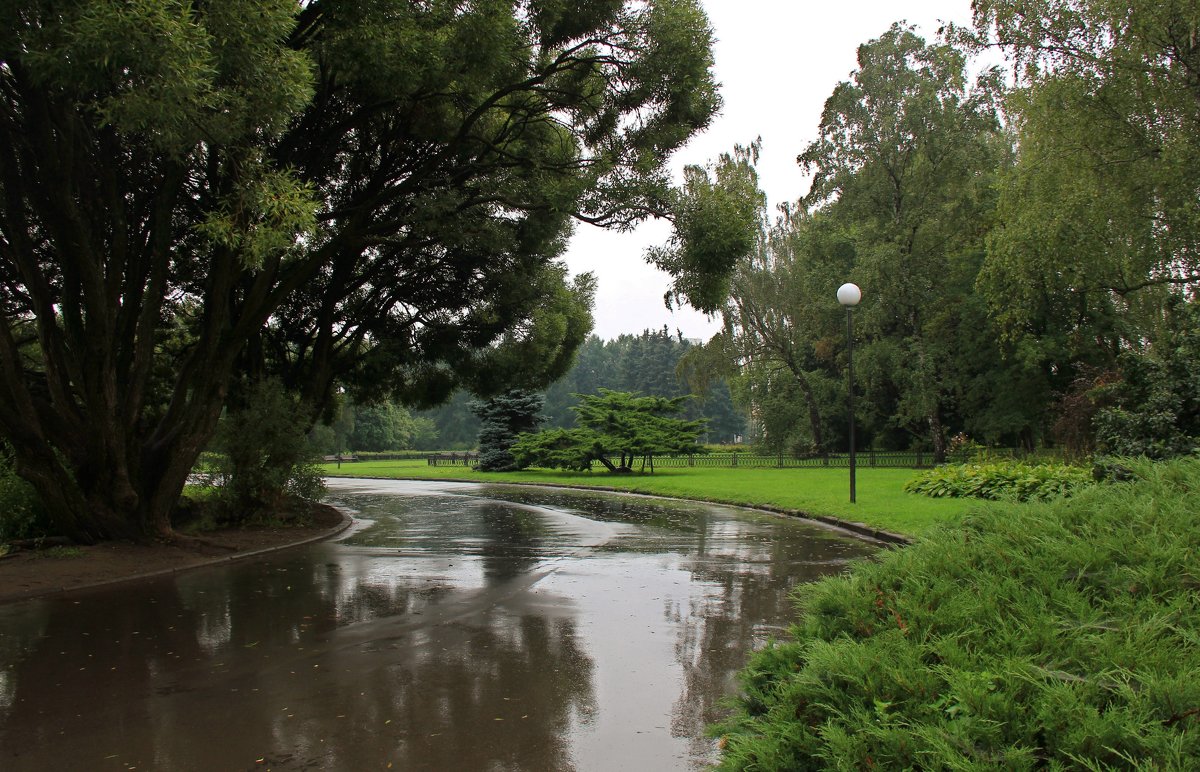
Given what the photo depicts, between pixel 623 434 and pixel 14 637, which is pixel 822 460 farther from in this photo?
pixel 14 637

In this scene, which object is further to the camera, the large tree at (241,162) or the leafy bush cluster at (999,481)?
the leafy bush cluster at (999,481)

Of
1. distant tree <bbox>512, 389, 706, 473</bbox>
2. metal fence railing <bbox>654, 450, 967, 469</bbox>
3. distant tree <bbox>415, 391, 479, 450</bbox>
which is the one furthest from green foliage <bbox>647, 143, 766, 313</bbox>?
distant tree <bbox>415, 391, 479, 450</bbox>

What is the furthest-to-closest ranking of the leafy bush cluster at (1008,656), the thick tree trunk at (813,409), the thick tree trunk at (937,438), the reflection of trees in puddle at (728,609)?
the thick tree trunk at (813,409), the thick tree trunk at (937,438), the reflection of trees in puddle at (728,609), the leafy bush cluster at (1008,656)

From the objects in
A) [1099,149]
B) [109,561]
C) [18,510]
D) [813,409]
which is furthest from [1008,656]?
[813,409]

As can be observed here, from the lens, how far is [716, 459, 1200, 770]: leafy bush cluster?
2.54 meters

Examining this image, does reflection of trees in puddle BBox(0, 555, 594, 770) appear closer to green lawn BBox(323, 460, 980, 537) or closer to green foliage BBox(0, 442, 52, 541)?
green lawn BBox(323, 460, 980, 537)

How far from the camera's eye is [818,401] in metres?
42.5

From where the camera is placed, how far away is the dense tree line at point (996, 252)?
18.7 m

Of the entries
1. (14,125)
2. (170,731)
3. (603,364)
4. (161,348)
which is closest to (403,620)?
(170,731)

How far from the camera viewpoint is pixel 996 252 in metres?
23.0

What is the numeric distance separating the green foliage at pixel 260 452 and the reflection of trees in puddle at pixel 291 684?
20.9 ft

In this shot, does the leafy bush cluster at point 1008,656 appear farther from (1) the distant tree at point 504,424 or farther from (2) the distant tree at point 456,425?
(2) the distant tree at point 456,425

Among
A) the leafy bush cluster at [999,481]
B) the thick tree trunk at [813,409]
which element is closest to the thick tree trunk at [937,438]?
the thick tree trunk at [813,409]

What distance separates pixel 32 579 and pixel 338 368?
1024 centimetres
